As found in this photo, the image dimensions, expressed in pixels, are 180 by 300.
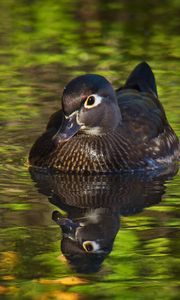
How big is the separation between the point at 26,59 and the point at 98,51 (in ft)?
3.16

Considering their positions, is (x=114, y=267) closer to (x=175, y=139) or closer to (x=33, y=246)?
(x=33, y=246)

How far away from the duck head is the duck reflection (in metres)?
0.42

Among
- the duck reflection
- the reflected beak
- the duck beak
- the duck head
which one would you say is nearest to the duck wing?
the duck head

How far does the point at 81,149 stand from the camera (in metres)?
10.7

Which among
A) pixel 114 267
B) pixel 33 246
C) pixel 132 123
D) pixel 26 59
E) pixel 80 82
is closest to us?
pixel 114 267

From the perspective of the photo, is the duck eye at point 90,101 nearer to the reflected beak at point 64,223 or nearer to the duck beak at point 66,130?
the duck beak at point 66,130

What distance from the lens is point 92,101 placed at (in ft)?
34.6

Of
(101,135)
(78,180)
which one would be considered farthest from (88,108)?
(78,180)

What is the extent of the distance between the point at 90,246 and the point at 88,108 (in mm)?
2454

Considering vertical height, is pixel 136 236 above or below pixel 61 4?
above

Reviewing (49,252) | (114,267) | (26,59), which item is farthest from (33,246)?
(26,59)

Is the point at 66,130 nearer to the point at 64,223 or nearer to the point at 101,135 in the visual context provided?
the point at 101,135

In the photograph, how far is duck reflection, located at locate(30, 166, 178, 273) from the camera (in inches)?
319

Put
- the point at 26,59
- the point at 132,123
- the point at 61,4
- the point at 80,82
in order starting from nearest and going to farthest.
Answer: the point at 80,82 < the point at 132,123 < the point at 26,59 < the point at 61,4
